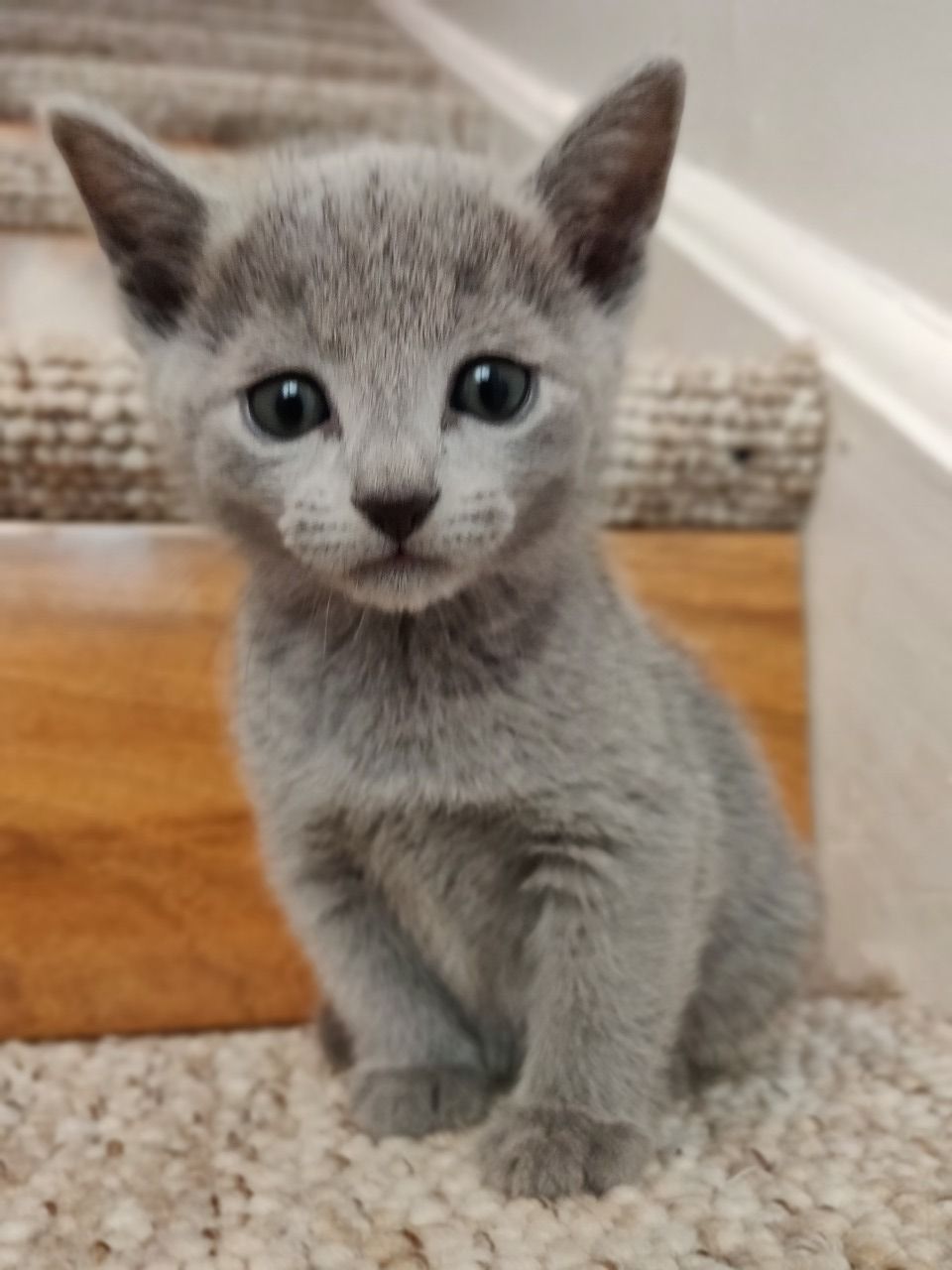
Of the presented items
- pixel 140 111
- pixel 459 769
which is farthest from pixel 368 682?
pixel 140 111

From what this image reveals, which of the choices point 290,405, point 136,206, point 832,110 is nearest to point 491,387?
point 290,405

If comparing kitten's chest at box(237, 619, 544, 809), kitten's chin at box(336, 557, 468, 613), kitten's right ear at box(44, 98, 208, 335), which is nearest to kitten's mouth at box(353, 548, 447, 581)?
kitten's chin at box(336, 557, 468, 613)

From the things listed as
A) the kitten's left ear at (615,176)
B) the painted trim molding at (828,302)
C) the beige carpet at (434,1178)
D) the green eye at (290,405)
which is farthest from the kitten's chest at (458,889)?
the painted trim molding at (828,302)

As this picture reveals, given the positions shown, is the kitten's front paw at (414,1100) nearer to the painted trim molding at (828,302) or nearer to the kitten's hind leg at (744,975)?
the kitten's hind leg at (744,975)

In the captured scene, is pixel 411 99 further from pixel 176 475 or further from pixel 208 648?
→ pixel 176 475

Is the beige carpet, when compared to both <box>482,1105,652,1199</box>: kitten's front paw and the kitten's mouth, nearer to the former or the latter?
<box>482,1105,652,1199</box>: kitten's front paw

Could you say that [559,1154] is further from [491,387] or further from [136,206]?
[136,206]
